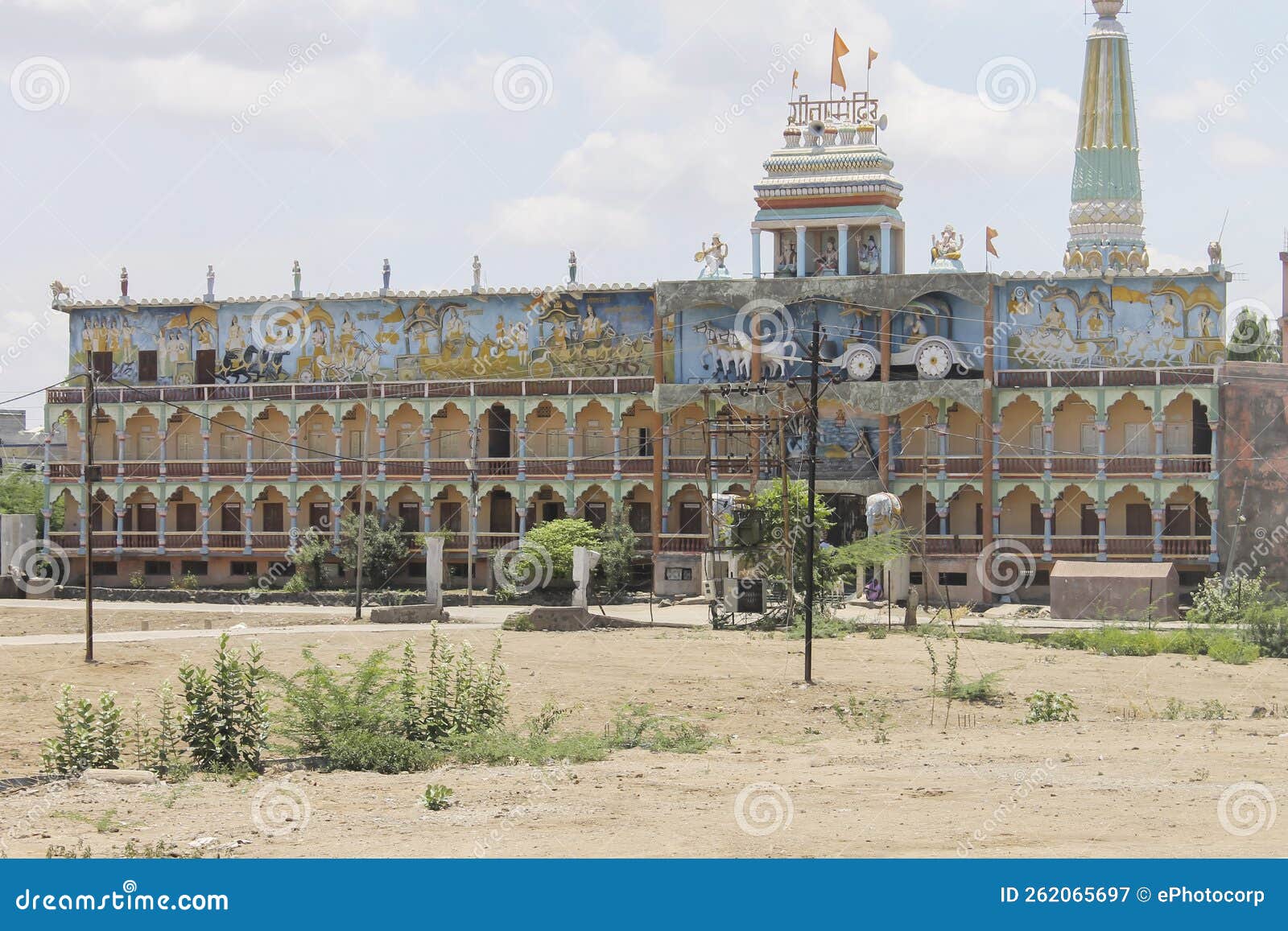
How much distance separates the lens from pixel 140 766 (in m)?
23.8

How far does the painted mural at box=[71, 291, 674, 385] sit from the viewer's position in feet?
202

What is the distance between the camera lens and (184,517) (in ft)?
219

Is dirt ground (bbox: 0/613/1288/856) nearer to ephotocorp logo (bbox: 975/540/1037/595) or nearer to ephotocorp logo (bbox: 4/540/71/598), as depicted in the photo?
ephotocorp logo (bbox: 975/540/1037/595)

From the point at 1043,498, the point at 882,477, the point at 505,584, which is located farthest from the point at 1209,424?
the point at 505,584

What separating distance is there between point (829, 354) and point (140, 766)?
37.6 metres

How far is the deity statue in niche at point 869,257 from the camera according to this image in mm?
59188

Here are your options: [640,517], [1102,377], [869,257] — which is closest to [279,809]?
[1102,377]

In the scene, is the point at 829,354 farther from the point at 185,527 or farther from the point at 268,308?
the point at 185,527

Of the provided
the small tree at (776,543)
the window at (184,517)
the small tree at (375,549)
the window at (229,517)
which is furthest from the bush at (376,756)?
the window at (184,517)

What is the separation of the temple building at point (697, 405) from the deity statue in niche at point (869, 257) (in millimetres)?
76

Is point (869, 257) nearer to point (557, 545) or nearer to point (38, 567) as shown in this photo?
point (557, 545)

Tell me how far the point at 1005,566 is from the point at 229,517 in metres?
28.2

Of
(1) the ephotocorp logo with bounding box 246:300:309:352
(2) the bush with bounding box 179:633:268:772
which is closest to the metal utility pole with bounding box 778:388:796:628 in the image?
(2) the bush with bounding box 179:633:268:772

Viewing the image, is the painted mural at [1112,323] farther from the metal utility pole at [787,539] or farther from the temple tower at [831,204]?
the metal utility pole at [787,539]
